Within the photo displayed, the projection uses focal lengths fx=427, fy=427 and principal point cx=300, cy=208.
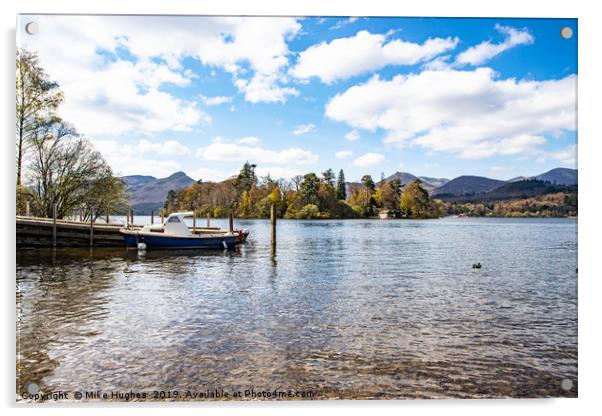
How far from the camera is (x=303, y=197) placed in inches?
502

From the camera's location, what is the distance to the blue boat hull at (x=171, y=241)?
16216mm

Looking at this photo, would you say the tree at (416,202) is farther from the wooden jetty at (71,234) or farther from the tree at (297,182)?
the wooden jetty at (71,234)

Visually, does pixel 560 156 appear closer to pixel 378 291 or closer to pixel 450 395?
pixel 450 395

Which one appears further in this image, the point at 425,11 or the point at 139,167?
the point at 139,167

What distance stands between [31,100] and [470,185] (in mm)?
5492

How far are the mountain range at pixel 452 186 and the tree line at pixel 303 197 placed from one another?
0.23 metres

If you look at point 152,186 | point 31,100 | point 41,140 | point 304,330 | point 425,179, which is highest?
point 31,100

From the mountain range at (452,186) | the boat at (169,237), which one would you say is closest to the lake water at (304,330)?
the mountain range at (452,186)

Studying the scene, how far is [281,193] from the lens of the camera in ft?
38.5

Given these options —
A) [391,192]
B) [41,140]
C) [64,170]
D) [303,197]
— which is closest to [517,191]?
[391,192]

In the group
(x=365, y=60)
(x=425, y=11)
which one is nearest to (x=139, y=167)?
(x=365, y=60)

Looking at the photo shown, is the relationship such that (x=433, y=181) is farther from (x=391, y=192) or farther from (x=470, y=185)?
(x=391, y=192)
